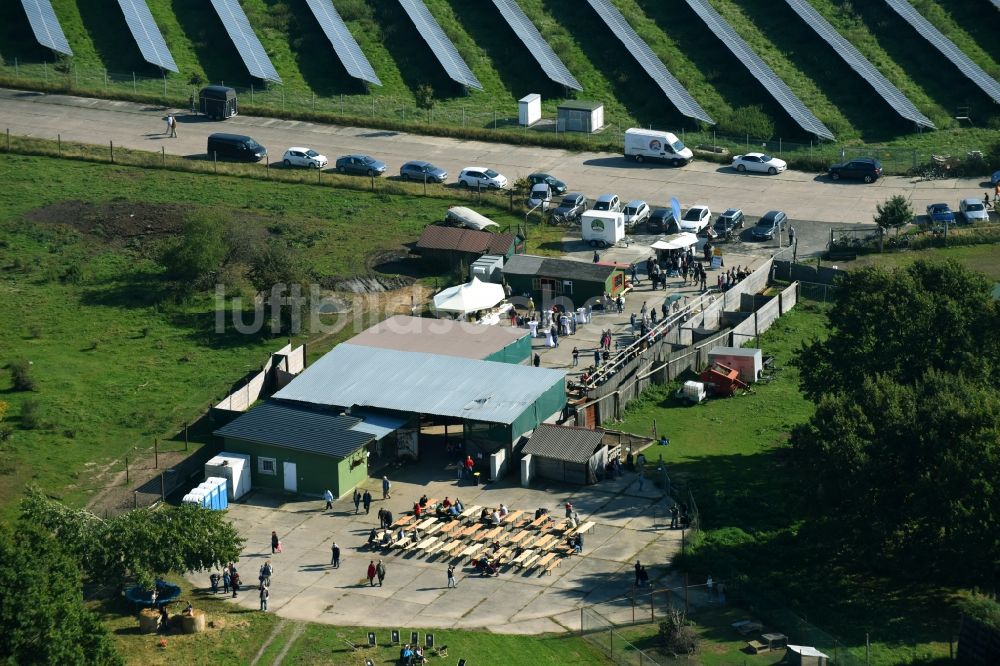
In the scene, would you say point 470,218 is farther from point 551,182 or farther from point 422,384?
point 422,384

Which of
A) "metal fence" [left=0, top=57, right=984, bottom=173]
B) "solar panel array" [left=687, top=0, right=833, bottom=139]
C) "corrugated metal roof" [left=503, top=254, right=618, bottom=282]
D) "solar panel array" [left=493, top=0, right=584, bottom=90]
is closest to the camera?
"corrugated metal roof" [left=503, top=254, right=618, bottom=282]

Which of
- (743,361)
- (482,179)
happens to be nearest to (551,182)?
(482,179)

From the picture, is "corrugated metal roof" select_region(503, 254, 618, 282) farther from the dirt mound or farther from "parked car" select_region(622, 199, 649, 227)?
the dirt mound

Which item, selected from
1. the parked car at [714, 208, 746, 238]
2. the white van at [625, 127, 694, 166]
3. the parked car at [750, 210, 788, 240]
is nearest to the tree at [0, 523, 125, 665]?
the parked car at [714, 208, 746, 238]

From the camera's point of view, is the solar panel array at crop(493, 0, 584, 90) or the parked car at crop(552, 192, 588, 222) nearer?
the parked car at crop(552, 192, 588, 222)

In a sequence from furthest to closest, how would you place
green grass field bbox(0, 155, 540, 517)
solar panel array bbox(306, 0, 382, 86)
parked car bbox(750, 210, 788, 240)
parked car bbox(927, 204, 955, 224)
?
1. solar panel array bbox(306, 0, 382, 86)
2. parked car bbox(927, 204, 955, 224)
3. parked car bbox(750, 210, 788, 240)
4. green grass field bbox(0, 155, 540, 517)

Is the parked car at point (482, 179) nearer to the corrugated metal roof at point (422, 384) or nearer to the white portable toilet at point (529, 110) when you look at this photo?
the white portable toilet at point (529, 110)

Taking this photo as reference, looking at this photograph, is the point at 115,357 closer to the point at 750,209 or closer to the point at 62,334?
the point at 62,334
